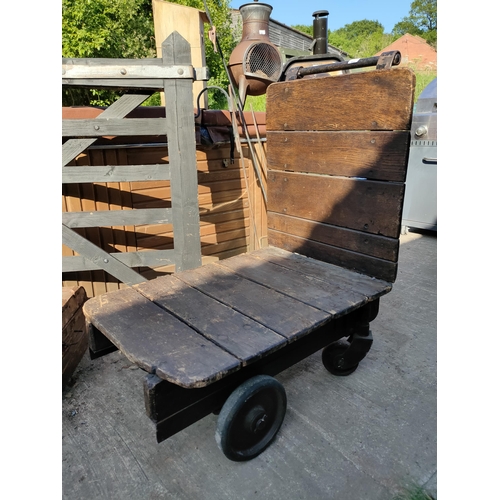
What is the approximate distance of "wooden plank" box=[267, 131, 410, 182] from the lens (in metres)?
1.93

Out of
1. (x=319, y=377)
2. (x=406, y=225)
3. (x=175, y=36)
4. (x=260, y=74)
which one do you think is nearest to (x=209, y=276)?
(x=319, y=377)

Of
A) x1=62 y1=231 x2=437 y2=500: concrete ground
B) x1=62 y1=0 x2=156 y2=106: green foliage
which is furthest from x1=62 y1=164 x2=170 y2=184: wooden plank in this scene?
x1=62 y1=0 x2=156 y2=106: green foliage

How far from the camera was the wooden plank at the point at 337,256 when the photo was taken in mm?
2104

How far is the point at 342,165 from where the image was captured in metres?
2.20

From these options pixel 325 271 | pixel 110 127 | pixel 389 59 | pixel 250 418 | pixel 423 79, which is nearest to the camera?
pixel 250 418

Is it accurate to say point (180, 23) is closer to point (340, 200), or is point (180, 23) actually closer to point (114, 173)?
point (114, 173)

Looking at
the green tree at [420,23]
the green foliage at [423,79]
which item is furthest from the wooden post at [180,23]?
the green tree at [420,23]

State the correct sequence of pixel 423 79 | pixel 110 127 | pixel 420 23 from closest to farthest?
1. pixel 110 127
2. pixel 423 79
3. pixel 420 23

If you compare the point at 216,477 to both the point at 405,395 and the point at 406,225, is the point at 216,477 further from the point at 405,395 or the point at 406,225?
the point at 406,225

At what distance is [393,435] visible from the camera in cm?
194

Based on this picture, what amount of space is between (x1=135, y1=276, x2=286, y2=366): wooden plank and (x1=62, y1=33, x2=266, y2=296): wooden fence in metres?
0.73

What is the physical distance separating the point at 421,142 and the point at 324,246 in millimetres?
3581

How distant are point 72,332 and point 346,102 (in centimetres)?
211

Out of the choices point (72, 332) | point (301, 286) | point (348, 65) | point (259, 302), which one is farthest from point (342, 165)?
point (72, 332)
